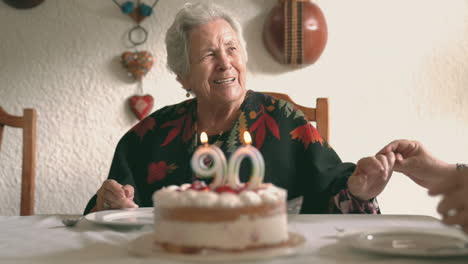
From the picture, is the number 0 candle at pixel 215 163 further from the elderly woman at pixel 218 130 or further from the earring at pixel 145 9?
the earring at pixel 145 9

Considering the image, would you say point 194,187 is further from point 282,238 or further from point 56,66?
point 56,66

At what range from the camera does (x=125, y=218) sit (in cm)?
103

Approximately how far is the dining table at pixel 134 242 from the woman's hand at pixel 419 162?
16 centimetres

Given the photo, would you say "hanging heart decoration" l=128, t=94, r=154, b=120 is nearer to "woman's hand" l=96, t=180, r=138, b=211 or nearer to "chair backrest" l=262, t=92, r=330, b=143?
"chair backrest" l=262, t=92, r=330, b=143

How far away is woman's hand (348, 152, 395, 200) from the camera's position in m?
1.07

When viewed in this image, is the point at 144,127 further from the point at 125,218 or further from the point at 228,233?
the point at 228,233

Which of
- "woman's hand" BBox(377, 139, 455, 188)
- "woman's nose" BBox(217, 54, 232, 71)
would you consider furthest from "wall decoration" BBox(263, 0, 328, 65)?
"woman's hand" BBox(377, 139, 455, 188)

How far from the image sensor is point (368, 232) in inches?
30.6

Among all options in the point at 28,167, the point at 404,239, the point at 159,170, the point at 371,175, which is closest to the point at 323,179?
the point at 371,175

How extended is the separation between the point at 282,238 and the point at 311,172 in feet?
2.36

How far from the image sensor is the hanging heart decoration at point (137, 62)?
2516 mm

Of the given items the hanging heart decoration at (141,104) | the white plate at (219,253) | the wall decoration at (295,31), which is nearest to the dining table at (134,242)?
the white plate at (219,253)

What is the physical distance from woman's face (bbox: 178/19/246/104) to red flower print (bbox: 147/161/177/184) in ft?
0.82

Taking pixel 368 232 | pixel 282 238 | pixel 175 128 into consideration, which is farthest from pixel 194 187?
pixel 175 128
